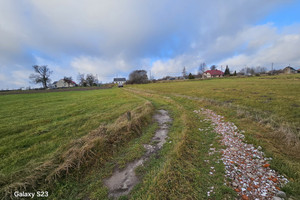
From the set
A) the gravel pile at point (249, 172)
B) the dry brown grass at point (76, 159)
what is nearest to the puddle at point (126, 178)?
the dry brown grass at point (76, 159)

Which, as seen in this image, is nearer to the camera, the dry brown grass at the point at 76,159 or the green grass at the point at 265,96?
the dry brown grass at the point at 76,159

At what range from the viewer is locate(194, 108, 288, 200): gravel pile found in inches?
111

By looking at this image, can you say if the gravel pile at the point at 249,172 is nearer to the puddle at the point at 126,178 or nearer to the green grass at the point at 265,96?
the puddle at the point at 126,178

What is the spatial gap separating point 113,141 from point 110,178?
1885mm

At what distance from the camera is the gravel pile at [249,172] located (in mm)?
2814

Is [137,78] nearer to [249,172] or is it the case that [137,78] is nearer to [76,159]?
[76,159]

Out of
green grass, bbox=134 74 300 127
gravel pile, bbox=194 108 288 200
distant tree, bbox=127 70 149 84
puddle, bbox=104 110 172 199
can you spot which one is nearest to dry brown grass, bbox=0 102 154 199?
puddle, bbox=104 110 172 199

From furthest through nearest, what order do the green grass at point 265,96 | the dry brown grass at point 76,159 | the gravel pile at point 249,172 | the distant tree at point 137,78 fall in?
1. the distant tree at point 137,78
2. the green grass at point 265,96
3. the dry brown grass at point 76,159
4. the gravel pile at point 249,172

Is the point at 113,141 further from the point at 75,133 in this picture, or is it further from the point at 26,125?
the point at 26,125

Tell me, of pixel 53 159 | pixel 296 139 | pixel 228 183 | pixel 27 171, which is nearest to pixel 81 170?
pixel 53 159

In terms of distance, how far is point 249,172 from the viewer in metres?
3.45

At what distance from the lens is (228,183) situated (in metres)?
3.12

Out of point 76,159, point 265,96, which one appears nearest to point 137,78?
point 265,96

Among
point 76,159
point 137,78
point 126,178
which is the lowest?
point 126,178
